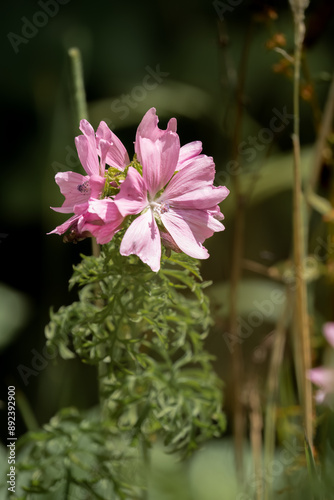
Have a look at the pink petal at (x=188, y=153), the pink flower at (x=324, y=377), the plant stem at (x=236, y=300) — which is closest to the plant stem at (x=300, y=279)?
the pink flower at (x=324, y=377)

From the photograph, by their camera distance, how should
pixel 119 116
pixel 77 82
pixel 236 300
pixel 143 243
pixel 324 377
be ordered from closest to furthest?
pixel 143 243
pixel 77 82
pixel 324 377
pixel 236 300
pixel 119 116

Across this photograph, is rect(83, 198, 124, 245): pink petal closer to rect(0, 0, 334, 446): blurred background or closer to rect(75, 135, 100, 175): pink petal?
rect(75, 135, 100, 175): pink petal

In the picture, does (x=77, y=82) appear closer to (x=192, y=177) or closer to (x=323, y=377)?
(x=192, y=177)

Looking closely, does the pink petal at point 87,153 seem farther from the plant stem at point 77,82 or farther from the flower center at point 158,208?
the plant stem at point 77,82

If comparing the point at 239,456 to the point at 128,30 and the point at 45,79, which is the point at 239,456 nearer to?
the point at 45,79

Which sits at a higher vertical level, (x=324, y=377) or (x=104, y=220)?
(x=104, y=220)

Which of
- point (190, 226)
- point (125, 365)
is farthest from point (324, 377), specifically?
point (190, 226)

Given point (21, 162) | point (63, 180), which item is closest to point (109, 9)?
point (21, 162)

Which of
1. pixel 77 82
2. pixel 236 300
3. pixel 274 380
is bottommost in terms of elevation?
pixel 274 380
